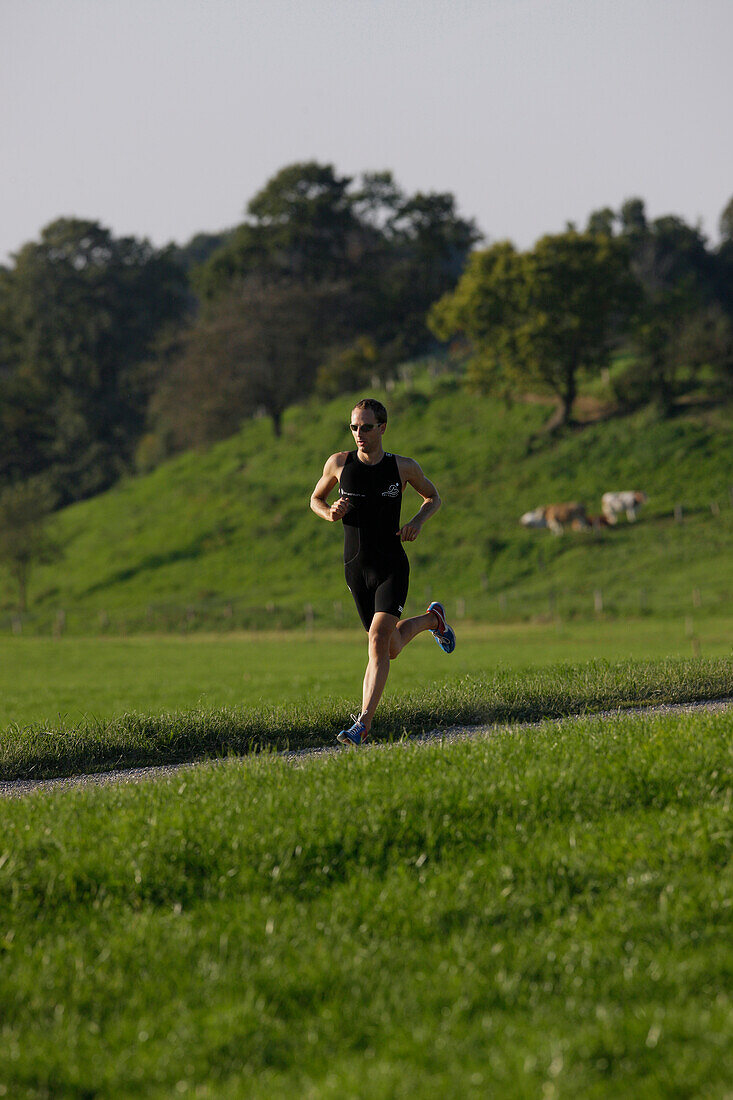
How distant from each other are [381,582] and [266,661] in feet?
86.9

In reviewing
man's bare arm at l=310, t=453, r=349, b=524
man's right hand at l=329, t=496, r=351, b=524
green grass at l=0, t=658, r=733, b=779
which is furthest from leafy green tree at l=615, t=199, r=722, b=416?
man's right hand at l=329, t=496, r=351, b=524

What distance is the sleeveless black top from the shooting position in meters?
→ 8.77

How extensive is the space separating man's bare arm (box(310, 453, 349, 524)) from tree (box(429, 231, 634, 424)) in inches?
2115

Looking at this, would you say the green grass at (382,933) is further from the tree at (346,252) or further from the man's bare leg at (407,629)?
the tree at (346,252)

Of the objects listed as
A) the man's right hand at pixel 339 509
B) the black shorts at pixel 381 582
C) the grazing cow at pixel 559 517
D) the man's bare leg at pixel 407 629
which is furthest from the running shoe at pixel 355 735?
the grazing cow at pixel 559 517

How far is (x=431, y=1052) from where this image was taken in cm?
394

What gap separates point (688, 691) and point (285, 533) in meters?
52.8

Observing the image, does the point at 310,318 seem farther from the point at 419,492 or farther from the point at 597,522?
the point at 419,492

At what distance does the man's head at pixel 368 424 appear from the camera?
8.66m

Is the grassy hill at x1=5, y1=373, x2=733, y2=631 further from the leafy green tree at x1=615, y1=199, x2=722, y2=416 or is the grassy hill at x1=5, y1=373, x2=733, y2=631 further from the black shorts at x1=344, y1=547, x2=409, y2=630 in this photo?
the black shorts at x1=344, y1=547, x2=409, y2=630

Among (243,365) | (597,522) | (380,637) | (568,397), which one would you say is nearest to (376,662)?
(380,637)

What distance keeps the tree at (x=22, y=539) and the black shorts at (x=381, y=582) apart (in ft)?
198

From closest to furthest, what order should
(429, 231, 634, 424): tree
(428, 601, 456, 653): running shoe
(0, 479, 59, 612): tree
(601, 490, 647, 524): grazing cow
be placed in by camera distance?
(428, 601, 456, 653): running shoe → (601, 490, 647, 524): grazing cow → (429, 231, 634, 424): tree → (0, 479, 59, 612): tree

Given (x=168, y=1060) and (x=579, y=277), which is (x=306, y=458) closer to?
(x=579, y=277)
